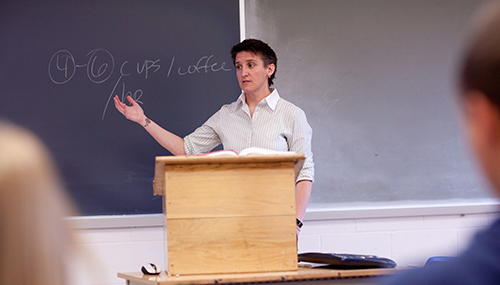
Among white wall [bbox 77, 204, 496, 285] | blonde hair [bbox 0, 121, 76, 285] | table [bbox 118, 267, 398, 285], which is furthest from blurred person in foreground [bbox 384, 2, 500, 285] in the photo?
white wall [bbox 77, 204, 496, 285]

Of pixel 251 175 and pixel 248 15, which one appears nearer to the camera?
pixel 251 175

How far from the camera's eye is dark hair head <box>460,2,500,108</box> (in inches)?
16.3

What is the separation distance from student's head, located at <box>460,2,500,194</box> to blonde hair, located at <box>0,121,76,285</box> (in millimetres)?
463

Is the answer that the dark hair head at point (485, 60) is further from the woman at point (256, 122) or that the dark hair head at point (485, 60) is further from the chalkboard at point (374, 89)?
the chalkboard at point (374, 89)

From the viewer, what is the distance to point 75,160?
2.78 metres

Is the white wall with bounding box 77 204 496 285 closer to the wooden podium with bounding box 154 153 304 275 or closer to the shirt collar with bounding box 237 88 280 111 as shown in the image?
the shirt collar with bounding box 237 88 280 111

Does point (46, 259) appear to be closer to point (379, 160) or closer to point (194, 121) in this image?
point (194, 121)

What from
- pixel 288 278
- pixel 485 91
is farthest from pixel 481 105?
pixel 288 278

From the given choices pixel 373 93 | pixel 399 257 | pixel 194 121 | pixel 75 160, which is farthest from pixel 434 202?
pixel 75 160

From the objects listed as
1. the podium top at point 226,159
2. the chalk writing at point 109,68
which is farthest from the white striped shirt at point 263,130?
the podium top at point 226,159

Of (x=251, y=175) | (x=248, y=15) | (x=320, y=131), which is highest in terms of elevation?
(x=248, y=15)

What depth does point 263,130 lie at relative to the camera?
243 cm

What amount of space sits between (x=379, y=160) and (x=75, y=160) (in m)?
1.82

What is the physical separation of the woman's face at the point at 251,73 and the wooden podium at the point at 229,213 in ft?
3.36
